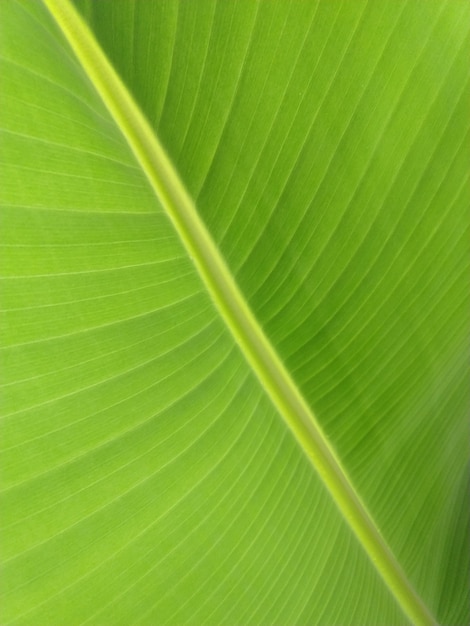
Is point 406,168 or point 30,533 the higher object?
point 406,168

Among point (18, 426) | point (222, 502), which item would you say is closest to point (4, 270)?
point (18, 426)

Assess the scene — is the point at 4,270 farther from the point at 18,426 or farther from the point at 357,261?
the point at 357,261

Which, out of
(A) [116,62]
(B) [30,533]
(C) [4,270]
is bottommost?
(B) [30,533]

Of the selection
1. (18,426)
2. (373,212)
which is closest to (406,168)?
(373,212)

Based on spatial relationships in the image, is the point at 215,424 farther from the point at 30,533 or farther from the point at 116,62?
the point at 116,62
